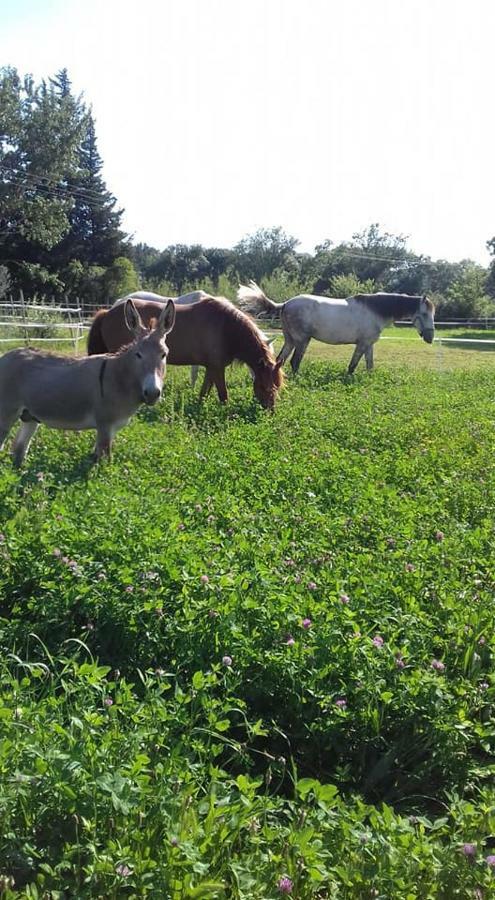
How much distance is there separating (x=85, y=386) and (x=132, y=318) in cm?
97

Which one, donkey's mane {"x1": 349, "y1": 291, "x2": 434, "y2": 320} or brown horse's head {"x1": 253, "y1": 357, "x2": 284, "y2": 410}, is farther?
donkey's mane {"x1": 349, "y1": 291, "x2": 434, "y2": 320}

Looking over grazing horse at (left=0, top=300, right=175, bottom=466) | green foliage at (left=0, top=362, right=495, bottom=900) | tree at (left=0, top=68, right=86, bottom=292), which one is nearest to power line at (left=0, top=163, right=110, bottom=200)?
tree at (left=0, top=68, right=86, bottom=292)

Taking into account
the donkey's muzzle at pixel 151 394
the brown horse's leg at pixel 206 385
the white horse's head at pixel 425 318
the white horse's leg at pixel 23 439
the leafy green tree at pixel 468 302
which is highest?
the leafy green tree at pixel 468 302

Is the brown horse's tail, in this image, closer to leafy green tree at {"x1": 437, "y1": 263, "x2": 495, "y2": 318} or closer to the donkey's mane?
the donkey's mane

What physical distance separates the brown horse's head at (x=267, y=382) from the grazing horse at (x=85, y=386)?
3.55m

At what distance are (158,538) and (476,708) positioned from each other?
2.19m

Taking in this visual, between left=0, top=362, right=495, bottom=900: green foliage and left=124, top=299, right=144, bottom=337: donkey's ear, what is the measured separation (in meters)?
1.66

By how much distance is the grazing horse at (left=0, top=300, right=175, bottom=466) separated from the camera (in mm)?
6648

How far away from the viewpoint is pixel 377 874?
2.04 meters

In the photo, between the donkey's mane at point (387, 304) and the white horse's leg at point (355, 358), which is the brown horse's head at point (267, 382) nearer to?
the white horse's leg at point (355, 358)

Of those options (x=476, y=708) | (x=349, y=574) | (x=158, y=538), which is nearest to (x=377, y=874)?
(x=476, y=708)

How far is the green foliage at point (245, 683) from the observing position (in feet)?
6.83

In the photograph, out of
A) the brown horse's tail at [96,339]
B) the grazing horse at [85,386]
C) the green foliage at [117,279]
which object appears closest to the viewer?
the grazing horse at [85,386]

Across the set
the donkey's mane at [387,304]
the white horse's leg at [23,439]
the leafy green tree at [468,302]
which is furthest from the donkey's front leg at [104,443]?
the leafy green tree at [468,302]
